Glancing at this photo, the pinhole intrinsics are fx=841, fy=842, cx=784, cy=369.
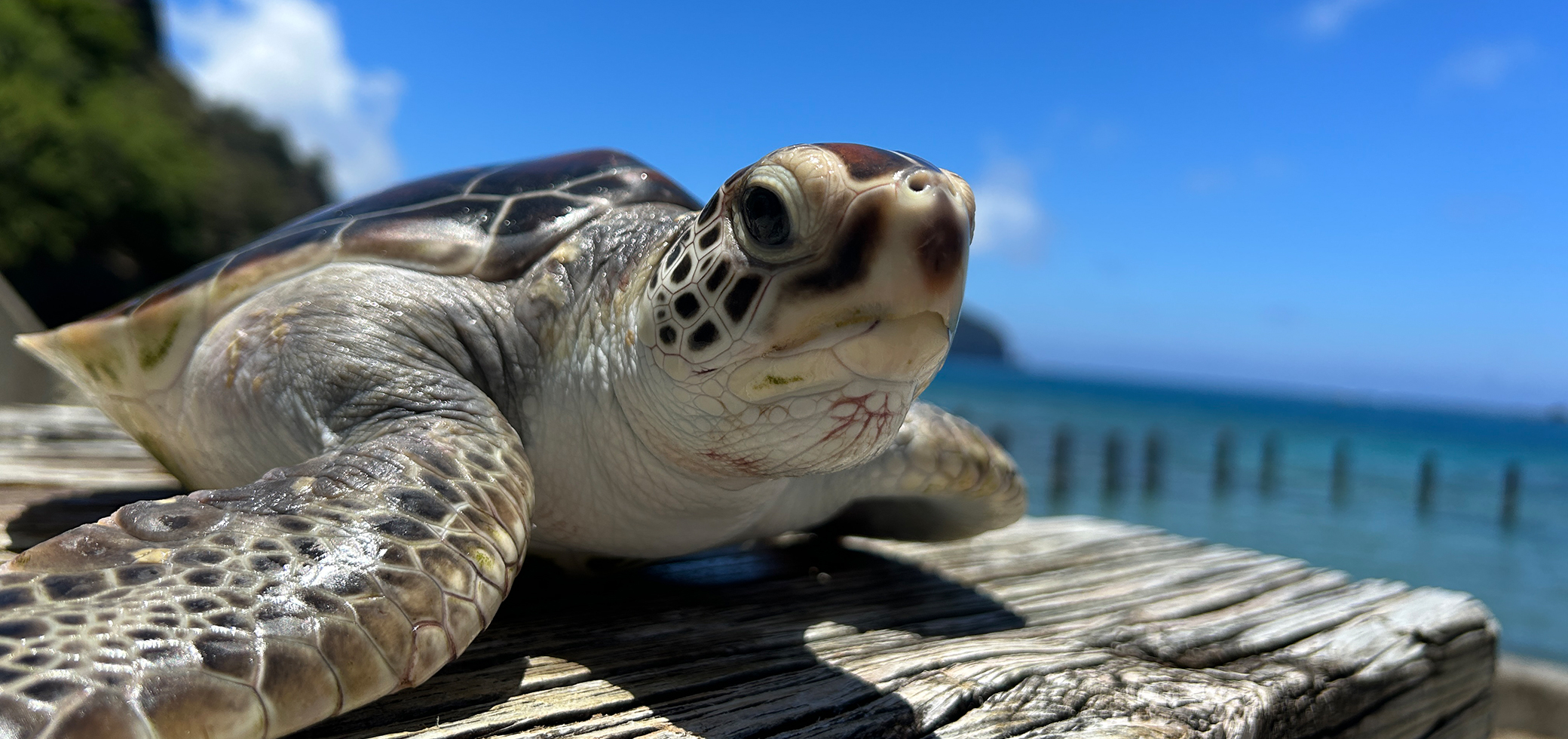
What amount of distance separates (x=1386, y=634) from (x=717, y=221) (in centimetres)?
161

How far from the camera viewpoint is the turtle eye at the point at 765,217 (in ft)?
3.25

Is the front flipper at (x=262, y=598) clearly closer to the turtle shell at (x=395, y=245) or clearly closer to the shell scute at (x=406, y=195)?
the turtle shell at (x=395, y=245)

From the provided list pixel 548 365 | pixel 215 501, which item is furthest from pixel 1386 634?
pixel 215 501

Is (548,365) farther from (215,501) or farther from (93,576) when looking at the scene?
(93,576)

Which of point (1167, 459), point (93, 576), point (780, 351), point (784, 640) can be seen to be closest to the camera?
point (93, 576)

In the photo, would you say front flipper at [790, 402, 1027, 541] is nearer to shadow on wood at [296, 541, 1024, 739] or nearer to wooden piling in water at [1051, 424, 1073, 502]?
shadow on wood at [296, 541, 1024, 739]

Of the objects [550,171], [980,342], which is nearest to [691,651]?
[550,171]

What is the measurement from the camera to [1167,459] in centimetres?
2589

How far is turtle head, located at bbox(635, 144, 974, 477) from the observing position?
0.92 m

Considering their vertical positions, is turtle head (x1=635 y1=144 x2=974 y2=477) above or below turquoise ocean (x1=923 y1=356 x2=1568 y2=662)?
above

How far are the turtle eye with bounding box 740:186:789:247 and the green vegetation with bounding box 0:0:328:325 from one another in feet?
71.5

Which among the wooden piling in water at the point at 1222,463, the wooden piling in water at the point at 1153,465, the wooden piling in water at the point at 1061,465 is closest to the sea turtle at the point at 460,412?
the wooden piling in water at the point at 1061,465

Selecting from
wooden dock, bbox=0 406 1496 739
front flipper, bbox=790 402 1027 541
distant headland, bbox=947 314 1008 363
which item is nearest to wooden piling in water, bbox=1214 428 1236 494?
wooden dock, bbox=0 406 1496 739

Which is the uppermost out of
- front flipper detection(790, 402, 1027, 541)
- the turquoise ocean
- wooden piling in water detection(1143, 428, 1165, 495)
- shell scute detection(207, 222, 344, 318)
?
shell scute detection(207, 222, 344, 318)
